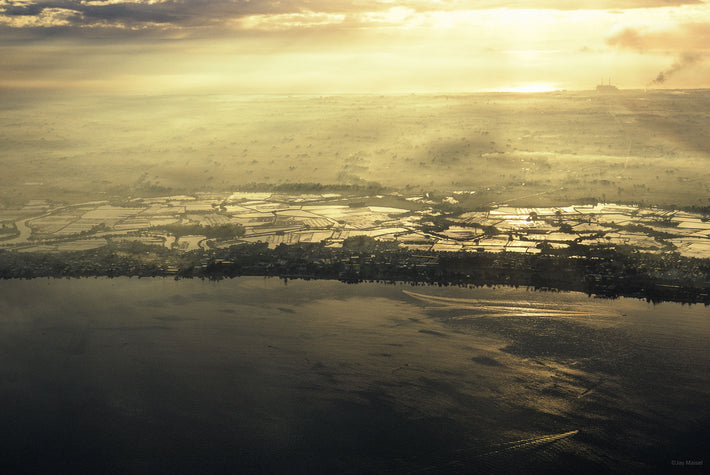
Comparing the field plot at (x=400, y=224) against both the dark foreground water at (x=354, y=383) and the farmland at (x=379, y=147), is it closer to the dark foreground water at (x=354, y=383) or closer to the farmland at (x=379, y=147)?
the farmland at (x=379, y=147)

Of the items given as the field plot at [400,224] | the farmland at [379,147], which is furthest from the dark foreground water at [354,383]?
the farmland at [379,147]

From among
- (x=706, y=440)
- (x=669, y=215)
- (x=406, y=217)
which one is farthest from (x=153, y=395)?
(x=669, y=215)

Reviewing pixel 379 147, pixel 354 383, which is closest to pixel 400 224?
pixel 354 383

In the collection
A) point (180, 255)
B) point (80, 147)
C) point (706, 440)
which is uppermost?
point (80, 147)

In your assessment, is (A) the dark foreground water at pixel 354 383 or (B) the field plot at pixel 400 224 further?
(B) the field plot at pixel 400 224

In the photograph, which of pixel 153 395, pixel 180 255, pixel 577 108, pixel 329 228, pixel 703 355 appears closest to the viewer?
pixel 153 395

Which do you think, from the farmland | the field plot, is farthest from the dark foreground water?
the farmland

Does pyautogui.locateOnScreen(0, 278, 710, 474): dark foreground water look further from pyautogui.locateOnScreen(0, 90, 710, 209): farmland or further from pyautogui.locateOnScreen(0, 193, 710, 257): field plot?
pyautogui.locateOnScreen(0, 90, 710, 209): farmland

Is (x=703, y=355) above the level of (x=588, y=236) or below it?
below

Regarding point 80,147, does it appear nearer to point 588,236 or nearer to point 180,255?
point 180,255
